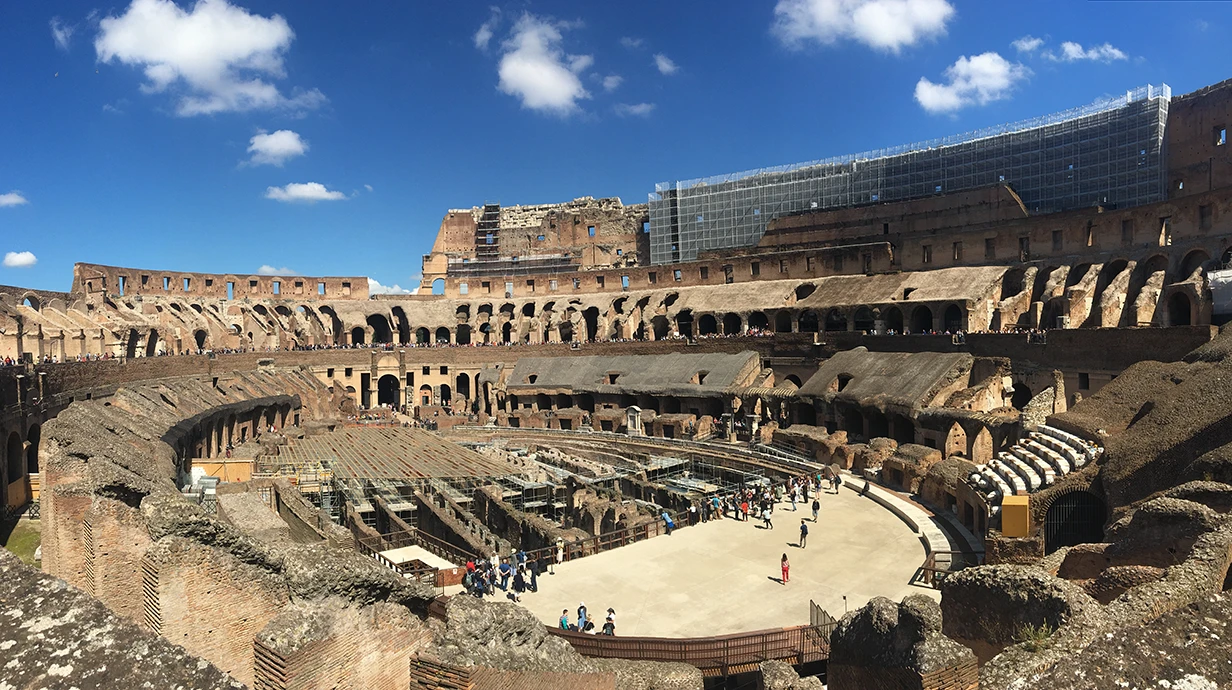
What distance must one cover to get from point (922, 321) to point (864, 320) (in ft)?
9.34

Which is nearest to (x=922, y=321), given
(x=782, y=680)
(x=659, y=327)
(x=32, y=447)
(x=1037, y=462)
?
(x=659, y=327)

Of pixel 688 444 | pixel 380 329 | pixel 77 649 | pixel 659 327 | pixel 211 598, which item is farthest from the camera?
pixel 380 329

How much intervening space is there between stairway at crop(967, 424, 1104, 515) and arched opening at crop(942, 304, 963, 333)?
15606 millimetres

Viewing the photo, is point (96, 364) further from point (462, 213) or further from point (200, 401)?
point (462, 213)

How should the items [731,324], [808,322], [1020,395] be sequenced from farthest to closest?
[731,324] < [808,322] < [1020,395]

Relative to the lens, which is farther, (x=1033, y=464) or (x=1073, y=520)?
(x=1033, y=464)

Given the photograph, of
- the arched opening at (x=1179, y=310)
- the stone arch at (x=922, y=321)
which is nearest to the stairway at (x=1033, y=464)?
the arched opening at (x=1179, y=310)

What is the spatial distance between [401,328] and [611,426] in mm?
24621

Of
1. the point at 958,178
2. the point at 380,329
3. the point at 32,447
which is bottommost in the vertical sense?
the point at 32,447

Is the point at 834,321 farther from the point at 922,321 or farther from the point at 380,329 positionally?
the point at 380,329

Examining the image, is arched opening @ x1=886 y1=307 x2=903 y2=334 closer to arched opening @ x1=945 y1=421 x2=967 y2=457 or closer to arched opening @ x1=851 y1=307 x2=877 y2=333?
arched opening @ x1=851 y1=307 x2=877 y2=333

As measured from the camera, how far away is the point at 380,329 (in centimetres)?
5509

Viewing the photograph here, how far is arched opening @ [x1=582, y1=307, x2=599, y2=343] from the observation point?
5068 centimetres

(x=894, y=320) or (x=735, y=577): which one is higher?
(x=894, y=320)
